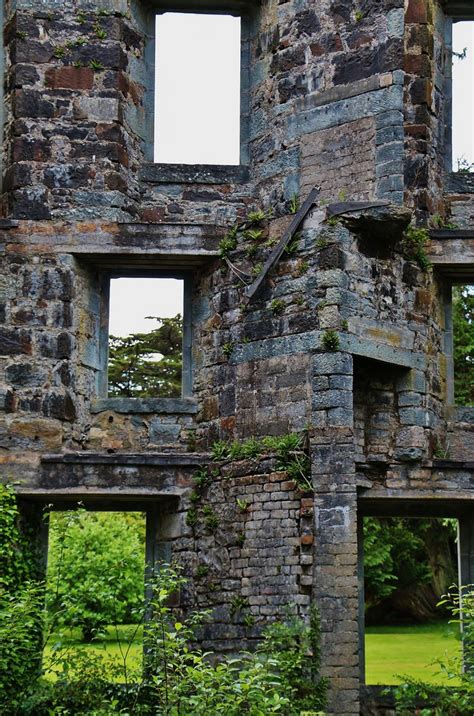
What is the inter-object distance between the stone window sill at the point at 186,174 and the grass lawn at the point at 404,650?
6289 mm

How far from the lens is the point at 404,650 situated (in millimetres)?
19859

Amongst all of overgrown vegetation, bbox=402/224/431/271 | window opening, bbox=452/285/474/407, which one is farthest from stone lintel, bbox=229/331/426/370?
window opening, bbox=452/285/474/407

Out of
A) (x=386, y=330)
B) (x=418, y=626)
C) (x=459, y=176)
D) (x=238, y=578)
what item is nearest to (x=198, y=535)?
(x=238, y=578)

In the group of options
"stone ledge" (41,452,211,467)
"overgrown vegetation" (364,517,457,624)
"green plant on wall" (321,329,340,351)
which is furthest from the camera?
"overgrown vegetation" (364,517,457,624)

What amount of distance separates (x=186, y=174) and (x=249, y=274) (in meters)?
1.84

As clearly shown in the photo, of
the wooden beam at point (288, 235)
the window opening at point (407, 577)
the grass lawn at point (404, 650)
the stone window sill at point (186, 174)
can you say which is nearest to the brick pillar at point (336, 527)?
the wooden beam at point (288, 235)

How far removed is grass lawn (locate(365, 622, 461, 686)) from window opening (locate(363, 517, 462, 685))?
0.02m

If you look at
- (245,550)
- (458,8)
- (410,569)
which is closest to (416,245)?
(458,8)

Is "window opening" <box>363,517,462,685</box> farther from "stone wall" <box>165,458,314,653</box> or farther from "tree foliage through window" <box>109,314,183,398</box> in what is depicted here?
"stone wall" <box>165,458,314,653</box>

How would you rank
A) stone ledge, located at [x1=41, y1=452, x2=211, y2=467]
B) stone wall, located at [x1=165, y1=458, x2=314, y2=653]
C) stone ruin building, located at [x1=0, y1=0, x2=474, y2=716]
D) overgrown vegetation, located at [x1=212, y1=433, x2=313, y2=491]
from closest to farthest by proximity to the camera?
stone wall, located at [x1=165, y1=458, x2=314, y2=653] < overgrown vegetation, located at [x1=212, y1=433, x2=313, y2=491] < stone ruin building, located at [x1=0, y1=0, x2=474, y2=716] < stone ledge, located at [x1=41, y1=452, x2=211, y2=467]

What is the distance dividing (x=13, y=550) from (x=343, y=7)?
23.0ft

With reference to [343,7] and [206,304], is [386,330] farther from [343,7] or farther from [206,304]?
[343,7]

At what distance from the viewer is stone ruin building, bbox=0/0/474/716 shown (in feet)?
42.4

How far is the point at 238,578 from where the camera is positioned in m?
12.9
